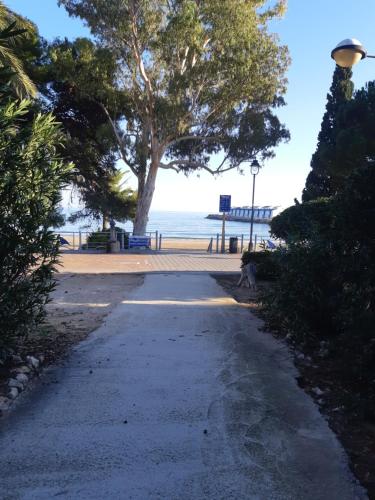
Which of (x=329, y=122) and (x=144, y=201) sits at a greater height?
(x=329, y=122)

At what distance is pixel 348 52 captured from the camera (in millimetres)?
7480

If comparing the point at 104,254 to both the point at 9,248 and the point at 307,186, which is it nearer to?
the point at 307,186

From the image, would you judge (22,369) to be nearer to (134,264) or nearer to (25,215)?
(25,215)

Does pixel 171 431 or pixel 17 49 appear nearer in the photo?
pixel 171 431

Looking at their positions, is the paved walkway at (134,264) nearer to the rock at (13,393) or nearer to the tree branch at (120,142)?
the tree branch at (120,142)

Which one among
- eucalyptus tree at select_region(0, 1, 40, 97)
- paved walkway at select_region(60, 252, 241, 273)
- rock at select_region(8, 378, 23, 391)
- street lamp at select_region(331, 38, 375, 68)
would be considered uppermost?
eucalyptus tree at select_region(0, 1, 40, 97)

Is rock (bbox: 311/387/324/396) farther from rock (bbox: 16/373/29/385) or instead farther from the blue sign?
the blue sign

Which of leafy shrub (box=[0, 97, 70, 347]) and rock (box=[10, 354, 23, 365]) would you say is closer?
leafy shrub (box=[0, 97, 70, 347])

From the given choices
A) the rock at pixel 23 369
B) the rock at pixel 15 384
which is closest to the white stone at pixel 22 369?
the rock at pixel 23 369

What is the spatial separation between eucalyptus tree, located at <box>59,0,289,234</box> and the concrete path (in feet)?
68.1

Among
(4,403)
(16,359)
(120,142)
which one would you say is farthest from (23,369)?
(120,142)

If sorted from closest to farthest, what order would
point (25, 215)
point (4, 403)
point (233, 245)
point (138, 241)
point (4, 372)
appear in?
point (4, 403), point (4, 372), point (25, 215), point (138, 241), point (233, 245)

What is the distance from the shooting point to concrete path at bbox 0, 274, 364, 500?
Answer: 106 inches

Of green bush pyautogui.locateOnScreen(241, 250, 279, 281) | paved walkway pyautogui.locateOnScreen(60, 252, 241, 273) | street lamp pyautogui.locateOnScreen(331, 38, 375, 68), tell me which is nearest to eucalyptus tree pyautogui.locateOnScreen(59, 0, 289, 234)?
paved walkway pyautogui.locateOnScreen(60, 252, 241, 273)
